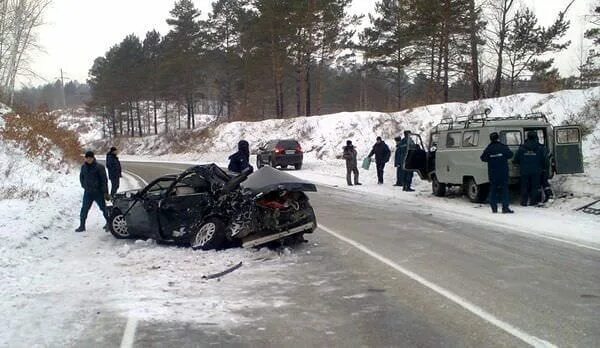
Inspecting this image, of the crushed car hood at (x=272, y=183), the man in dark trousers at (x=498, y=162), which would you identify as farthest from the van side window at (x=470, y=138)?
the crushed car hood at (x=272, y=183)

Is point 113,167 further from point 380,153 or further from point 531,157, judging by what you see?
point 531,157

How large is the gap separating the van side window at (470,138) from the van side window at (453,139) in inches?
11.9

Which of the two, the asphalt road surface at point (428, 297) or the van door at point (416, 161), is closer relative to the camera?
the asphalt road surface at point (428, 297)

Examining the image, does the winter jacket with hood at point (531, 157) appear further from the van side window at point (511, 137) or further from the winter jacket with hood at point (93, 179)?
the winter jacket with hood at point (93, 179)

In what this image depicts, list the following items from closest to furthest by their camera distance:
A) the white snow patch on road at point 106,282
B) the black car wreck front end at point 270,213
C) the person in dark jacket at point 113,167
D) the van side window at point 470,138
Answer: the white snow patch on road at point 106,282 < the black car wreck front end at point 270,213 < the van side window at point 470,138 < the person in dark jacket at point 113,167

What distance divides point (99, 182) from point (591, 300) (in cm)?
942

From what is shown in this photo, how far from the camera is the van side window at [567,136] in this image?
1388 centimetres

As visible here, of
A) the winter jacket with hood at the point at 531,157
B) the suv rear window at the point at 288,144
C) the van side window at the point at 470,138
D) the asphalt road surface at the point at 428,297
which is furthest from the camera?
the suv rear window at the point at 288,144

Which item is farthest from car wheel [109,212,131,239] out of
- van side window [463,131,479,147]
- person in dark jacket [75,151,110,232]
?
van side window [463,131,479,147]

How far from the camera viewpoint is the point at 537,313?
5.49 metres

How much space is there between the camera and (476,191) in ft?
47.9

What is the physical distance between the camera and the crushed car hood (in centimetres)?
868

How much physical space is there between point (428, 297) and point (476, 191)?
359 inches

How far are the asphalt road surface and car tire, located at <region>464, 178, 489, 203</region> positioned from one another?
433 centimetres
